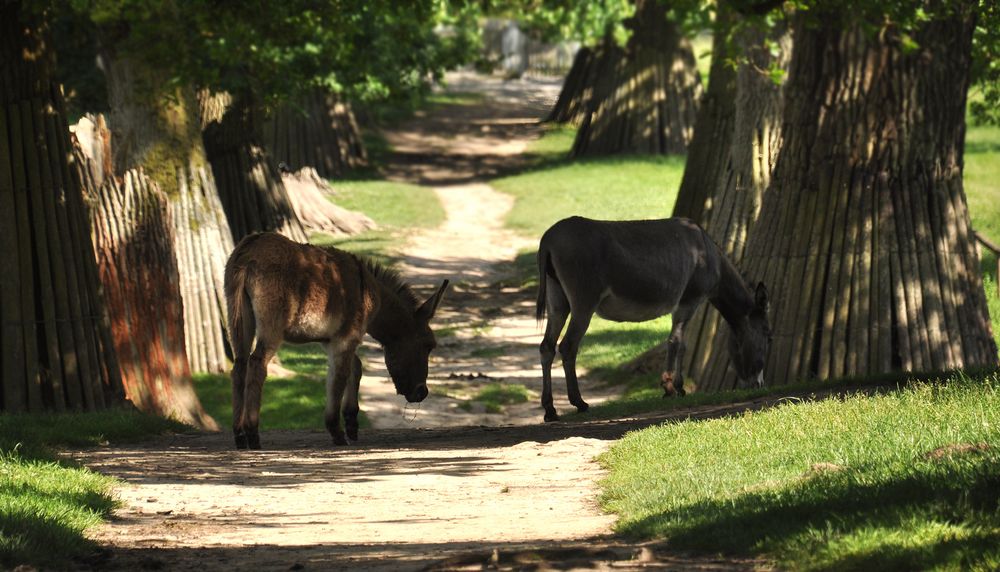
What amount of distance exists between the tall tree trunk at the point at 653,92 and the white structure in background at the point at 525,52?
34.0m

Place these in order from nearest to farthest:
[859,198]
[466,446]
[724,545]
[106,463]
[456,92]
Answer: [724,545] < [106,463] < [466,446] < [859,198] < [456,92]

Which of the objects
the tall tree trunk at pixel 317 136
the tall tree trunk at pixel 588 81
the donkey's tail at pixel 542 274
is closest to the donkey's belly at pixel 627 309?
the donkey's tail at pixel 542 274

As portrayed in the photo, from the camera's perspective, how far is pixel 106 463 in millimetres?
10023

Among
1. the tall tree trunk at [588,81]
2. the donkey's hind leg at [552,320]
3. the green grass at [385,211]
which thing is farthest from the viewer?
the tall tree trunk at [588,81]

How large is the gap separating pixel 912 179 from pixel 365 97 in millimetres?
23338

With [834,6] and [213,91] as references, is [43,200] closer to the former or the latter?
[834,6]

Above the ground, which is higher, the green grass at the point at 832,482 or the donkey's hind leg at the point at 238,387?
the green grass at the point at 832,482

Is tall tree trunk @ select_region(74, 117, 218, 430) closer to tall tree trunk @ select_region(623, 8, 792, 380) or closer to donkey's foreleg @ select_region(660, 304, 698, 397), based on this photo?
donkey's foreleg @ select_region(660, 304, 698, 397)

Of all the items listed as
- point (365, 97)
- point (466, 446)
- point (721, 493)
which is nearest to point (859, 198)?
point (466, 446)

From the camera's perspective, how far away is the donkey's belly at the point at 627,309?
14617 millimetres

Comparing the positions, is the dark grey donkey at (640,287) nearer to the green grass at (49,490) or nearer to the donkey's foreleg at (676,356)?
the donkey's foreleg at (676,356)

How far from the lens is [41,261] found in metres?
13.5

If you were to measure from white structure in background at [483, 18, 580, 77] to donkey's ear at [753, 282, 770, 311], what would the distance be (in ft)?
207

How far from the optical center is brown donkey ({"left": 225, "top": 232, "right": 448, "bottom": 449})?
1148cm
